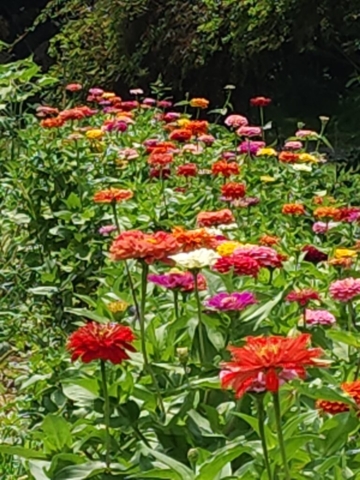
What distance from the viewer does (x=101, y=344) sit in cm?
123

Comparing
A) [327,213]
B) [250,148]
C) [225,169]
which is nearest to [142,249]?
[327,213]

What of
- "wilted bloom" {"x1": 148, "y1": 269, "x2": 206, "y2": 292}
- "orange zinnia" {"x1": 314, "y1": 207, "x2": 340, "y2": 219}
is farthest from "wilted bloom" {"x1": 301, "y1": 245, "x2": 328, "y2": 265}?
"wilted bloom" {"x1": 148, "y1": 269, "x2": 206, "y2": 292}

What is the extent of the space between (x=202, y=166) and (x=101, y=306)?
59.7 inches

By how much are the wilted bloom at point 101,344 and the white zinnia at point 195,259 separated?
0.22 m

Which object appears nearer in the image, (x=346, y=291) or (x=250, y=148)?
(x=346, y=291)

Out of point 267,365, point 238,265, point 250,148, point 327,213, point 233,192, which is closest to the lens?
point 267,365

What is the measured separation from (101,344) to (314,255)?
Answer: 1.07 meters

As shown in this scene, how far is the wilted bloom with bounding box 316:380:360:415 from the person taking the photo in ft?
4.13

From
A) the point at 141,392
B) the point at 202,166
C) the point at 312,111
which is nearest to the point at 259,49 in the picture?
the point at 312,111

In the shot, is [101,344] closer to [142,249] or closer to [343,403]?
[142,249]

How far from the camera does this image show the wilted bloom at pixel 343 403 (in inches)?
49.5

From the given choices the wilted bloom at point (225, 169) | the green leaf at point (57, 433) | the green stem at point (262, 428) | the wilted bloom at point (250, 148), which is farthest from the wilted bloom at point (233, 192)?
the green stem at point (262, 428)

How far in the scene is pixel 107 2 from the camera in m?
7.03

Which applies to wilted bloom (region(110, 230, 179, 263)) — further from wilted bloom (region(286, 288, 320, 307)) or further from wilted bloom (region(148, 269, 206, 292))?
wilted bloom (region(286, 288, 320, 307))
